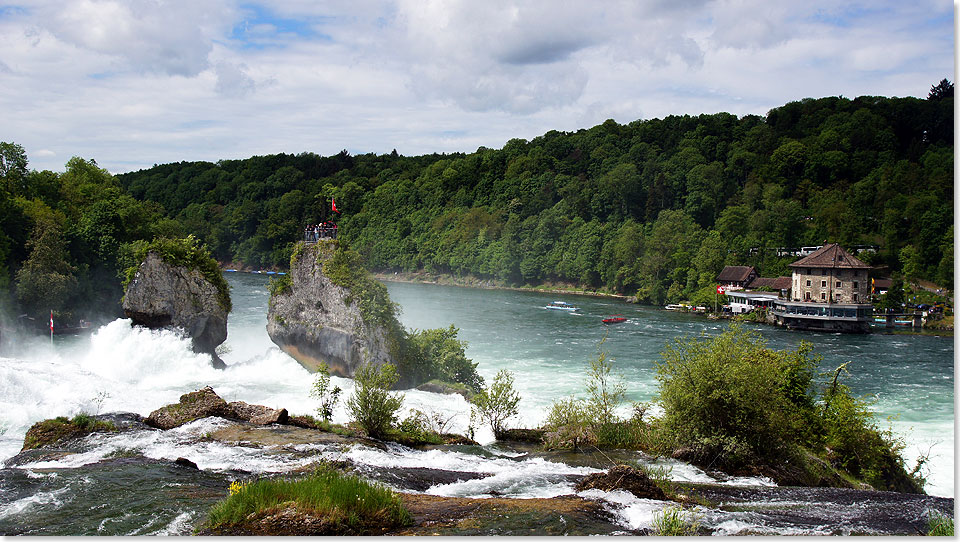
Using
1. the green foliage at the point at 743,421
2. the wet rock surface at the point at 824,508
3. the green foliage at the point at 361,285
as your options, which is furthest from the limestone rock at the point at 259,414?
the wet rock surface at the point at 824,508

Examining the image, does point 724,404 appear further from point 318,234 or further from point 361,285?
point 318,234

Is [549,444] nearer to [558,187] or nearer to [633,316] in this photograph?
[633,316]

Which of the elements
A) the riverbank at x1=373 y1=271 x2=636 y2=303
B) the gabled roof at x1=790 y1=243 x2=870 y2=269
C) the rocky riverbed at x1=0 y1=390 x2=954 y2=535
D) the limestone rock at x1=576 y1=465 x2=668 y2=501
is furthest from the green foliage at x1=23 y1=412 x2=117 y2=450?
the riverbank at x1=373 y1=271 x2=636 y2=303

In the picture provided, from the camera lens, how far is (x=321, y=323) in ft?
88.1

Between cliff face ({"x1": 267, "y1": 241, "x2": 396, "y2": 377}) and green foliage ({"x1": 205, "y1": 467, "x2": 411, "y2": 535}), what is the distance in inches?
628

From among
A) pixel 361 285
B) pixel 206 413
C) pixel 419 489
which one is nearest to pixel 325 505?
pixel 419 489

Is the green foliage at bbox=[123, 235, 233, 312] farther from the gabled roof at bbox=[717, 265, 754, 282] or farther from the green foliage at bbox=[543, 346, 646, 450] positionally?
the gabled roof at bbox=[717, 265, 754, 282]

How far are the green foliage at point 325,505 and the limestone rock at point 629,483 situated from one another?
305 cm

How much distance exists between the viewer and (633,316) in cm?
5503

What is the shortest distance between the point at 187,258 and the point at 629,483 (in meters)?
22.7

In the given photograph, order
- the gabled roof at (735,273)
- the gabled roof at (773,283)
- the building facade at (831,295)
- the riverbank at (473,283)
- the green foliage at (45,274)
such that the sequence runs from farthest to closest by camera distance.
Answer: the riverbank at (473,283) < the gabled roof at (735,273) < the gabled roof at (773,283) < the building facade at (831,295) < the green foliage at (45,274)

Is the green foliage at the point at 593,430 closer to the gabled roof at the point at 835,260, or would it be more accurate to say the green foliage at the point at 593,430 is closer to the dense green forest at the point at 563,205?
the dense green forest at the point at 563,205

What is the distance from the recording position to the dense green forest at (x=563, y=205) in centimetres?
4188

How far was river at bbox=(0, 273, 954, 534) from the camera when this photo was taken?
1049 centimetres
